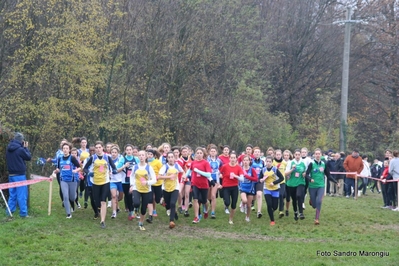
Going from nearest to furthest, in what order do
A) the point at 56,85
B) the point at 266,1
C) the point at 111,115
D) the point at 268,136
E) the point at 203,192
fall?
the point at 203,192, the point at 56,85, the point at 111,115, the point at 268,136, the point at 266,1

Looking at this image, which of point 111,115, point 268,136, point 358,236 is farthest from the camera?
point 268,136

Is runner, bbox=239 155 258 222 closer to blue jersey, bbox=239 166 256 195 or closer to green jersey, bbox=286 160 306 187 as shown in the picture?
blue jersey, bbox=239 166 256 195

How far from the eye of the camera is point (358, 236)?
43.8 ft

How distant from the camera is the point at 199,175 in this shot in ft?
48.6

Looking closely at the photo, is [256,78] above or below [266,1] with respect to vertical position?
below

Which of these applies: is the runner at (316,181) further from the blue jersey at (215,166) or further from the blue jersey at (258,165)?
the blue jersey at (215,166)

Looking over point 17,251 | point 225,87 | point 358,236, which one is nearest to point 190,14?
point 225,87

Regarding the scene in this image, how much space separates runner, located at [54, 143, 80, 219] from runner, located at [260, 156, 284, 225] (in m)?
5.00

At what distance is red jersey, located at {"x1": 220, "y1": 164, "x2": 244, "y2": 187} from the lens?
49.0 ft

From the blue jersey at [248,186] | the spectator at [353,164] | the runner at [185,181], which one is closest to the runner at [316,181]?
the blue jersey at [248,186]

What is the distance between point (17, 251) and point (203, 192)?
19.0 feet

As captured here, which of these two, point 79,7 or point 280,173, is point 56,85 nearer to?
point 79,7

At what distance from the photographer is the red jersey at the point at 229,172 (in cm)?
1492

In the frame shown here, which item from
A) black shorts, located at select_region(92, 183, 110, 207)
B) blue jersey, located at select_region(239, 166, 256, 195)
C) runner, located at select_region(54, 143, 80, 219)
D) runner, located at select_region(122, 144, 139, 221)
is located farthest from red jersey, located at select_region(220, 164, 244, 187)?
runner, located at select_region(54, 143, 80, 219)
